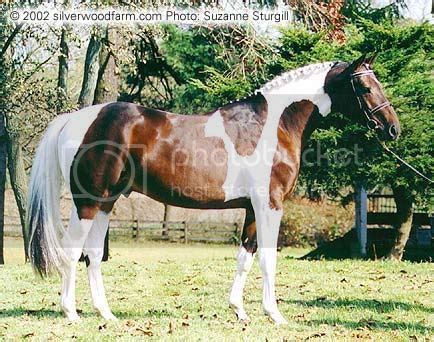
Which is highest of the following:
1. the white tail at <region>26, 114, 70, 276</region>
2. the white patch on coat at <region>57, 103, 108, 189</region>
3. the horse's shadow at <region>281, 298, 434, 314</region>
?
the white patch on coat at <region>57, 103, 108, 189</region>

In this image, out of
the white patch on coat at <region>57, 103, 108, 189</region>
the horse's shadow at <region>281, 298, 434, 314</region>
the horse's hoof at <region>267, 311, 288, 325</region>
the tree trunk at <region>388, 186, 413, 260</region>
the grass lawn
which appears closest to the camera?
the grass lawn

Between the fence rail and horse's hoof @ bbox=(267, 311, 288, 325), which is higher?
horse's hoof @ bbox=(267, 311, 288, 325)

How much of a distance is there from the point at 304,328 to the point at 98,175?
235 centimetres

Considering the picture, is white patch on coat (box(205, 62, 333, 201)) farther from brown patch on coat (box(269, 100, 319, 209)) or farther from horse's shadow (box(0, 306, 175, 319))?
horse's shadow (box(0, 306, 175, 319))

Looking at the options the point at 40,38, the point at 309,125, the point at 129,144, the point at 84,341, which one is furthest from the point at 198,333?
the point at 40,38

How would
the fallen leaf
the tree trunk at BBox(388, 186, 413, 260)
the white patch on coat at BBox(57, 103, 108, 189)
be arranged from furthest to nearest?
1. the tree trunk at BBox(388, 186, 413, 260)
2. the white patch on coat at BBox(57, 103, 108, 189)
3. the fallen leaf

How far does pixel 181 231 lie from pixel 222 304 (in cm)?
2108

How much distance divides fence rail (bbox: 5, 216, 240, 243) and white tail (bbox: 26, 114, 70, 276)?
67.9ft

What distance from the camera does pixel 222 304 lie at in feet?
24.3

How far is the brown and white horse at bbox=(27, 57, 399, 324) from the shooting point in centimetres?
632

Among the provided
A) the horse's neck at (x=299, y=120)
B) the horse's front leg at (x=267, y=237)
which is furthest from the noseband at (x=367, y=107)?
the horse's front leg at (x=267, y=237)

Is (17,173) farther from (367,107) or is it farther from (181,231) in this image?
(181,231)

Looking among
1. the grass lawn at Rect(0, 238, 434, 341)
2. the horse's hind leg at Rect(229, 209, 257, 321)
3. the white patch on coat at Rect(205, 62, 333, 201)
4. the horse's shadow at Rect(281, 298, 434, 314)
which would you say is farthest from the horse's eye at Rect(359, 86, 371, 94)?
the horse's shadow at Rect(281, 298, 434, 314)

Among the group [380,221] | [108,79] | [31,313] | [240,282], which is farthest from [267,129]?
[380,221]
